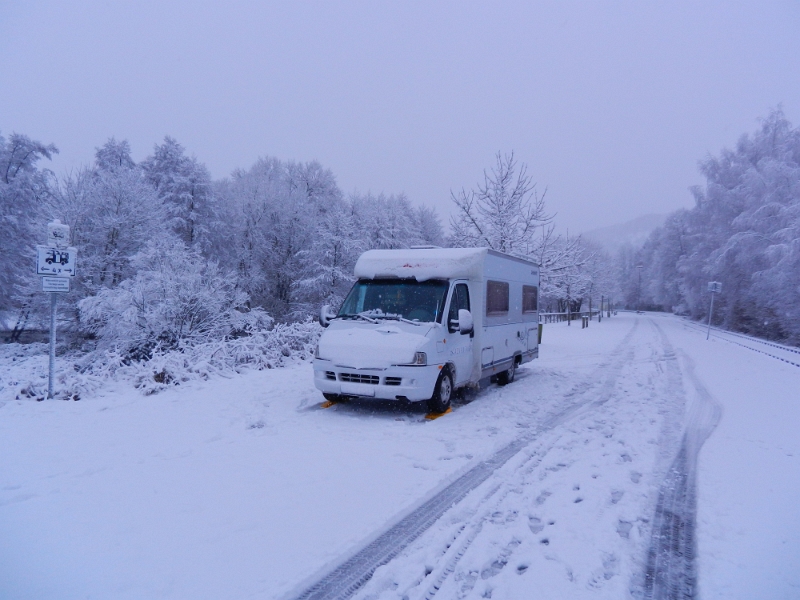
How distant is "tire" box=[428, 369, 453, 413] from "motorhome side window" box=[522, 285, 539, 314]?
458cm

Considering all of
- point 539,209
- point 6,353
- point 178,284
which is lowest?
point 6,353

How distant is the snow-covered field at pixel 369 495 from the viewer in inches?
137

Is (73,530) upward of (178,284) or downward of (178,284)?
downward

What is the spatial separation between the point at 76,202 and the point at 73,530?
22758 millimetres

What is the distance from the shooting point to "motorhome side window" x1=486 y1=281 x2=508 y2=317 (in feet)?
32.1

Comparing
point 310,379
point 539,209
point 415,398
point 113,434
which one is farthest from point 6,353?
point 539,209

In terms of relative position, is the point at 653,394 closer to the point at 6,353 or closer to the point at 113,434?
the point at 113,434

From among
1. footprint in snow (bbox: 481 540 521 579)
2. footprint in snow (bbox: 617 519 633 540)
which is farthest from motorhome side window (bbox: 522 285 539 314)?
footprint in snow (bbox: 481 540 521 579)

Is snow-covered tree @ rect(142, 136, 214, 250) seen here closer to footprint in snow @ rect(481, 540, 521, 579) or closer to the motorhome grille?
the motorhome grille

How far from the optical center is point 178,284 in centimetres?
1328

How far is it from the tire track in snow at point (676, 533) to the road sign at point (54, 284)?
867 centimetres

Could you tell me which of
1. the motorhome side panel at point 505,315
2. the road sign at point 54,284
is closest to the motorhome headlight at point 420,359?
the motorhome side panel at point 505,315

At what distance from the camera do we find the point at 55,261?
8.05m

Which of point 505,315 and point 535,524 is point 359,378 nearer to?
point 535,524
